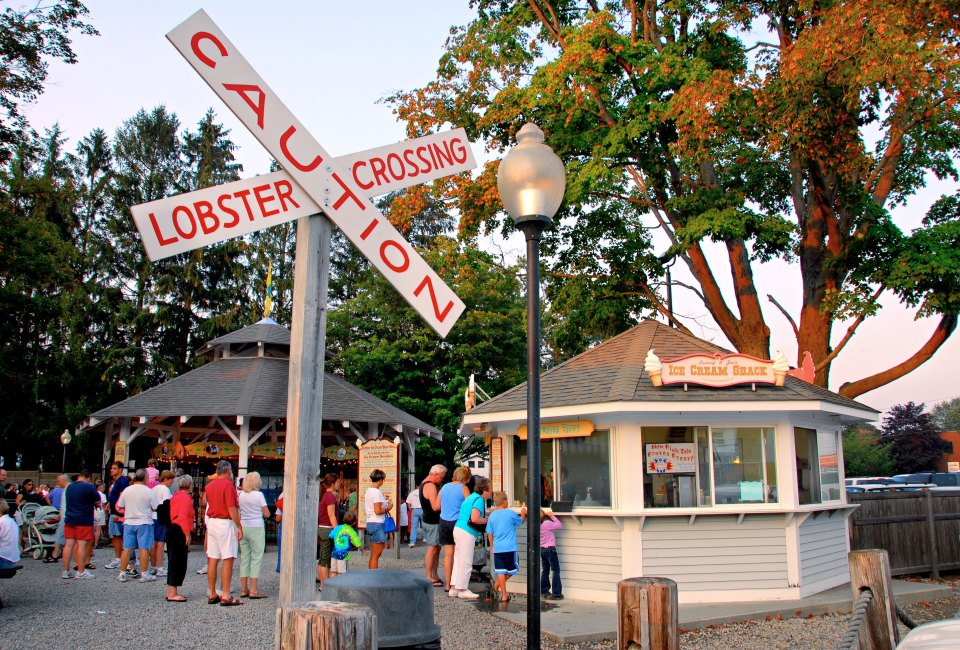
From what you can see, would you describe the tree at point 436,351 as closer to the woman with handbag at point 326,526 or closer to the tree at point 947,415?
the woman with handbag at point 326,526

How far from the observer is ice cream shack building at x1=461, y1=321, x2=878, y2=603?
10.9 metres

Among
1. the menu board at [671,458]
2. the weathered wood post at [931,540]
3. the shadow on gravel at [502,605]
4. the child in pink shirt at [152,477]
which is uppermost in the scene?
the menu board at [671,458]

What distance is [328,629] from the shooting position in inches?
93.4

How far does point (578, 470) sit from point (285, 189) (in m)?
8.80

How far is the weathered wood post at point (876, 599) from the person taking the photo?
493 cm

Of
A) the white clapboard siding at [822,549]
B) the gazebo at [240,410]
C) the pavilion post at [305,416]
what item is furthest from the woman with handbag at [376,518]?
the pavilion post at [305,416]

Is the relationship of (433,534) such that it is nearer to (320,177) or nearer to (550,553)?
(550,553)

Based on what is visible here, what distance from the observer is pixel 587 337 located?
67.5ft

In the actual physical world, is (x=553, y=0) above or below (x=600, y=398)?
above

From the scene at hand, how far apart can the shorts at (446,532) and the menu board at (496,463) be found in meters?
1.57

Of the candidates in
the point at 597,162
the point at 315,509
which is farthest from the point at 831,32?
the point at 315,509

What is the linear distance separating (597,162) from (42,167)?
3770 centimetres

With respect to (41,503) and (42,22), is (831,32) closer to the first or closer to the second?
(41,503)

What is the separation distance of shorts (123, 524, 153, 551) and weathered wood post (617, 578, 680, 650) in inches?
418
